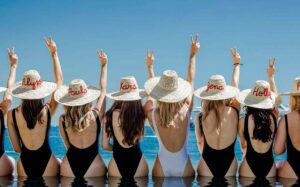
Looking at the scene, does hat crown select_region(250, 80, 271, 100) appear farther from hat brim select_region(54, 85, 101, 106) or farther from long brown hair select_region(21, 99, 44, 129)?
long brown hair select_region(21, 99, 44, 129)

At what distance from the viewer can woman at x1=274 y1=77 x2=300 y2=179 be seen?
7.21 meters

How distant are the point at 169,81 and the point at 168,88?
11 centimetres

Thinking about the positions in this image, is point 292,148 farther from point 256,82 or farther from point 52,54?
point 52,54

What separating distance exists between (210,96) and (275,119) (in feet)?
3.53

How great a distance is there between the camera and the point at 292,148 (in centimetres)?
731

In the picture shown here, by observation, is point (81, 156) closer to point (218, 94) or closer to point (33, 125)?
point (33, 125)

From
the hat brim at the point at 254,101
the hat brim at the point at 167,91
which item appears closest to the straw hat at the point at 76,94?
the hat brim at the point at 167,91

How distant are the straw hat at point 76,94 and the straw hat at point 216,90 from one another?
165cm

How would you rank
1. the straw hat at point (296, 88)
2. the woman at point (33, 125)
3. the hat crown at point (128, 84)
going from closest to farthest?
the straw hat at point (296, 88) → the woman at point (33, 125) → the hat crown at point (128, 84)

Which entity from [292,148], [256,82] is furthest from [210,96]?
[292,148]

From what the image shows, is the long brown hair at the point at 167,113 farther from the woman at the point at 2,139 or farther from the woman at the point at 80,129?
the woman at the point at 2,139

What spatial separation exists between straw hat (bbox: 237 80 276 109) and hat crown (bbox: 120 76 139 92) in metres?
1.66

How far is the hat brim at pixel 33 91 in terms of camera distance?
7418 mm

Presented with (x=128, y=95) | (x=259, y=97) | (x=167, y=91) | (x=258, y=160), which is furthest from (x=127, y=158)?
(x=259, y=97)
